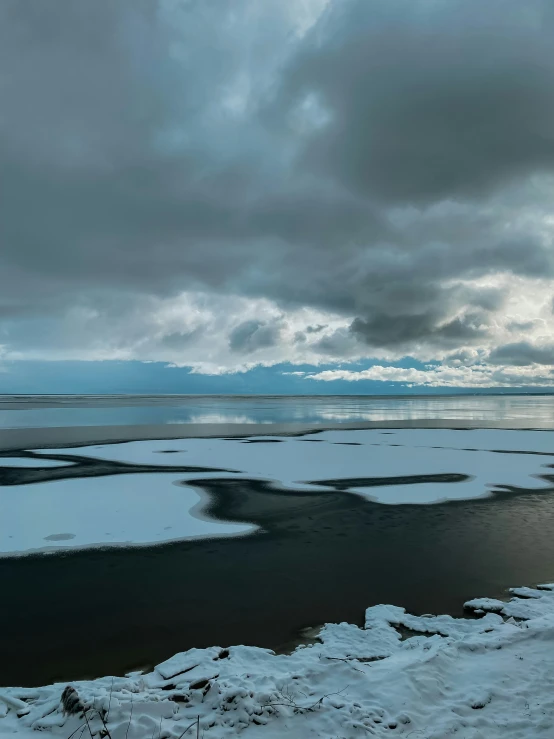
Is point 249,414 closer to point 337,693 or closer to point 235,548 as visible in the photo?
point 235,548

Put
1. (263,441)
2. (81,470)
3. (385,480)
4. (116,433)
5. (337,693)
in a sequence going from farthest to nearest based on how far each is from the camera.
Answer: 1. (116,433)
2. (263,441)
3. (81,470)
4. (385,480)
5. (337,693)

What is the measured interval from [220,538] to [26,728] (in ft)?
21.0

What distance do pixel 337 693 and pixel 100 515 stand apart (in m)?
9.12

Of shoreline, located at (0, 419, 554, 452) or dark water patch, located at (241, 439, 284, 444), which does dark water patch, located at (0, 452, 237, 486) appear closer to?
shoreline, located at (0, 419, 554, 452)

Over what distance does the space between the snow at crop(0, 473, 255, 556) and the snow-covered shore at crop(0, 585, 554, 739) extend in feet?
17.5

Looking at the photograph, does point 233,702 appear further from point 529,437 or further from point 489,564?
point 529,437

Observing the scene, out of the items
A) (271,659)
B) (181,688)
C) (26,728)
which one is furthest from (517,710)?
(26,728)

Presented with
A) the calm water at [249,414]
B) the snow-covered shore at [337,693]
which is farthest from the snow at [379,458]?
the calm water at [249,414]

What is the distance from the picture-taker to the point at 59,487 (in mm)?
15672

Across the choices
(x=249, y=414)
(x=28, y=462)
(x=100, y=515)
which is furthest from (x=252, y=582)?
(x=249, y=414)

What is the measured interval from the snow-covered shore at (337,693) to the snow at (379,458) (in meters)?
8.30

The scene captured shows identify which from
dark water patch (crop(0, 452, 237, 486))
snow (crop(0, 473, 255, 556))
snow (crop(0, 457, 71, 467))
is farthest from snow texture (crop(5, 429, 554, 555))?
snow (crop(0, 457, 71, 467))

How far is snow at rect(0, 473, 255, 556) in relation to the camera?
416 inches

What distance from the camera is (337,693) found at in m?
4.99
